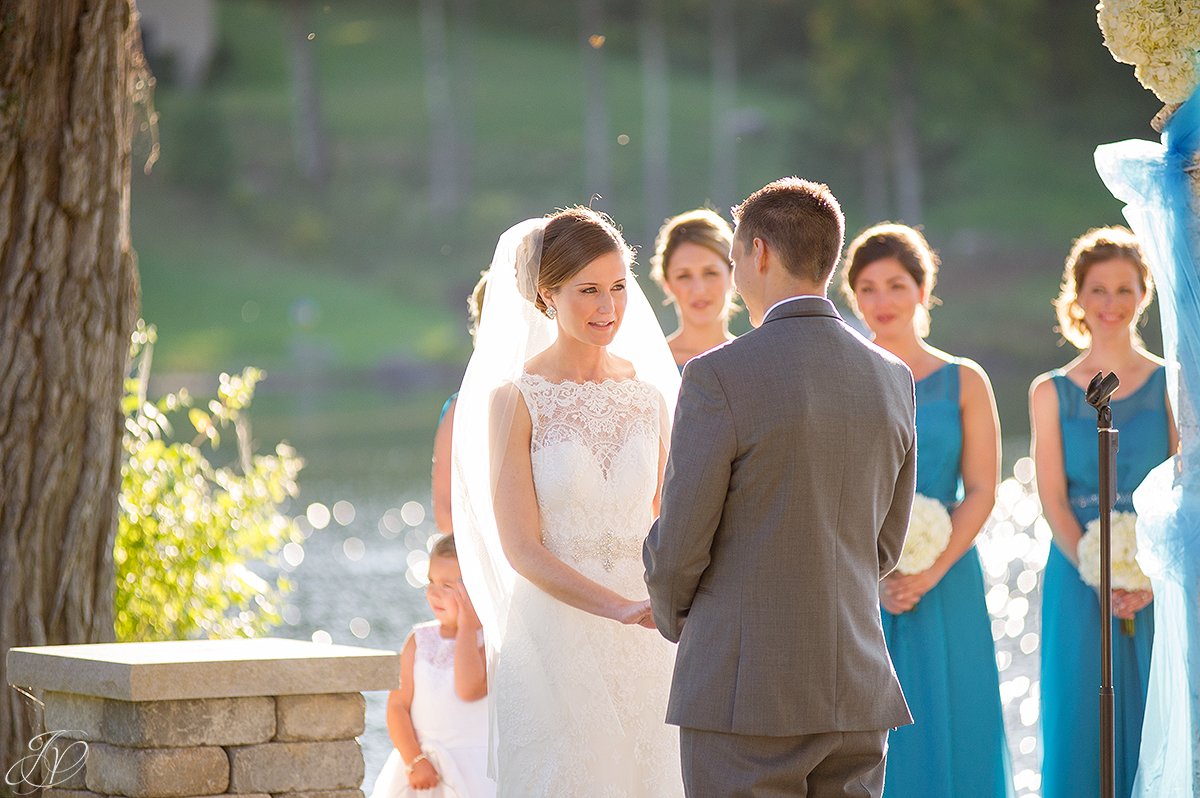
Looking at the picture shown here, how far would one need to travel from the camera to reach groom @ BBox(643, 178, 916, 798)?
2924mm

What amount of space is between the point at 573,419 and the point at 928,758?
64.6 inches

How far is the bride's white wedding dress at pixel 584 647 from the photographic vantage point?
3.63 metres

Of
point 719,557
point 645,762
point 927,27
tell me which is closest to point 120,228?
point 645,762

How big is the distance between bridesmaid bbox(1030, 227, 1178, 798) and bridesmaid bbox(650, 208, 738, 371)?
1.02 metres

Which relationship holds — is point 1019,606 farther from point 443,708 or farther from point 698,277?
point 443,708

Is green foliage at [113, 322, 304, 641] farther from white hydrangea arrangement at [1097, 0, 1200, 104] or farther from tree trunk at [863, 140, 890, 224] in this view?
tree trunk at [863, 140, 890, 224]

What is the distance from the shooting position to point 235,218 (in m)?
45.5

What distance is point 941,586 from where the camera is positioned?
467 centimetres

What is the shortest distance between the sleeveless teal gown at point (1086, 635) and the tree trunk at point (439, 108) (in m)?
40.5

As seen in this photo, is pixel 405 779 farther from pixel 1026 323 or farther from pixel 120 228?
pixel 1026 323

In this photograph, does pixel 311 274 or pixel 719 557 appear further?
pixel 311 274

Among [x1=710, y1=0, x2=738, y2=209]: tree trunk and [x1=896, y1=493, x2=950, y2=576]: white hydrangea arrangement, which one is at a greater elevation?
[x1=710, y1=0, x2=738, y2=209]: tree trunk

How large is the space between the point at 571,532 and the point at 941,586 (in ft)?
4.82

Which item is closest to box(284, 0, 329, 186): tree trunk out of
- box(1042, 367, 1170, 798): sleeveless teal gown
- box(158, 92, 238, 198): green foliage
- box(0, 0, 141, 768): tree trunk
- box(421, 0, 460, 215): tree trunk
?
box(158, 92, 238, 198): green foliage
